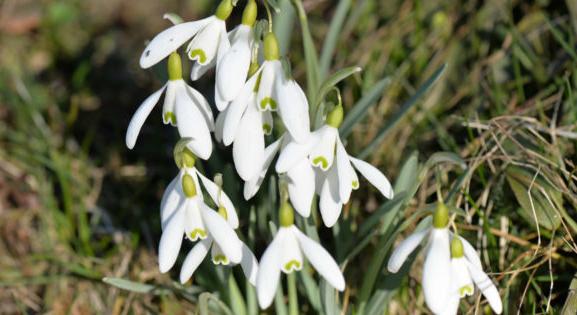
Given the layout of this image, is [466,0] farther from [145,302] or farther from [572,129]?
[145,302]

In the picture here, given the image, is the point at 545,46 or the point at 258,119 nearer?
the point at 258,119

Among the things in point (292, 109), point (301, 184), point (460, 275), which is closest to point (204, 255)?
point (301, 184)

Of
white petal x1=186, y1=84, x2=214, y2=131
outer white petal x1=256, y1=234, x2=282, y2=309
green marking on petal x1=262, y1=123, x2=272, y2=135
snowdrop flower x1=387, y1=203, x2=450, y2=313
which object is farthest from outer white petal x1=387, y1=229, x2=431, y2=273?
white petal x1=186, y1=84, x2=214, y2=131

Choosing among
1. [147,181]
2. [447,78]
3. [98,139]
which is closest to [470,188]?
[447,78]

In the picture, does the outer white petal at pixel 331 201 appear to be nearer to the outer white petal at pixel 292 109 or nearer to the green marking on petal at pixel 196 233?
the outer white petal at pixel 292 109

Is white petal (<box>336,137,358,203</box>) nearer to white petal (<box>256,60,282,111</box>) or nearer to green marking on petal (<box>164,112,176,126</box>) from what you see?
white petal (<box>256,60,282,111</box>)

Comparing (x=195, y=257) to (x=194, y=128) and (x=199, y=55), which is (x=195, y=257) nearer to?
(x=194, y=128)

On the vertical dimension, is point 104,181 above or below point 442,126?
below

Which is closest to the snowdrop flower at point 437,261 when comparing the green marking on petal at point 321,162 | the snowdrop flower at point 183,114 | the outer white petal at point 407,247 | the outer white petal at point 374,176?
the outer white petal at point 407,247
